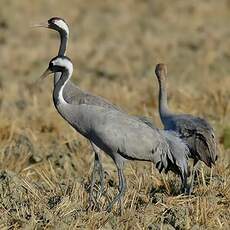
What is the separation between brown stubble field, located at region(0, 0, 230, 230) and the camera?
6.61 metres

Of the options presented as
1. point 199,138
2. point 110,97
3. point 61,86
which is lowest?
point 110,97

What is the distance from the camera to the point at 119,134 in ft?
22.6

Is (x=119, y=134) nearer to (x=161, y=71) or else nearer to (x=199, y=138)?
(x=199, y=138)

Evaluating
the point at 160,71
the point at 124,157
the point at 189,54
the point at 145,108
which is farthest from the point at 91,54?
the point at 124,157

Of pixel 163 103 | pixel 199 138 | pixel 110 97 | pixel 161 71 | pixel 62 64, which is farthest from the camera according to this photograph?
pixel 110 97

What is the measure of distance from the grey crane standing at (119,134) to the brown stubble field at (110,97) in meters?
0.29

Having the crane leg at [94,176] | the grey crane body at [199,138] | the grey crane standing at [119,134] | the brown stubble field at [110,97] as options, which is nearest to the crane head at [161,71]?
the brown stubble field at [110,97]

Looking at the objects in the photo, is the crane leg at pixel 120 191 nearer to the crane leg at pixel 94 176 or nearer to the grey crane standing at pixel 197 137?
Result: the crane leg at pixel 94 176

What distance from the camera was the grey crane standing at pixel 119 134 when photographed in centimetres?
691

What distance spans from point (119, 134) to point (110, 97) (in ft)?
18.7

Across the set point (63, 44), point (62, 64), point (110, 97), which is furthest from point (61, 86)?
point (110, 97)

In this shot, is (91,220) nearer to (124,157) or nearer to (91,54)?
(124,157)

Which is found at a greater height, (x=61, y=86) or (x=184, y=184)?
(x=61, y=86)

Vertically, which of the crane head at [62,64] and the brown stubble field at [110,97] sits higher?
the crane head at [62,64]
